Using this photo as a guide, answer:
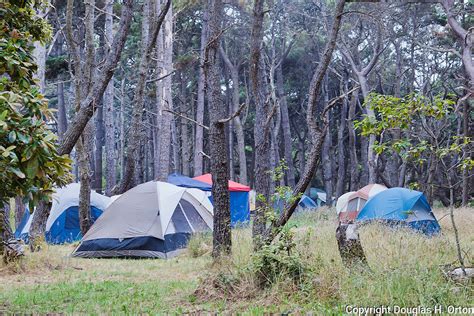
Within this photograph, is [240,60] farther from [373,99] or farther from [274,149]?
[373,99]

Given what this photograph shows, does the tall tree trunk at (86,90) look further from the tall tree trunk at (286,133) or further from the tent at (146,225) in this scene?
the tall tree trunk at (286,133)

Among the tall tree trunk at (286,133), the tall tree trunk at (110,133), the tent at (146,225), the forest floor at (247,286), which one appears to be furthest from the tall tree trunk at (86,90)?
the tall tree trunk at (286,133)

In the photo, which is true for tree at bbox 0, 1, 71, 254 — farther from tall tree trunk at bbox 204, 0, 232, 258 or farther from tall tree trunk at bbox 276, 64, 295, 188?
tall tree trunk at bbox 276, 64, 295, 188

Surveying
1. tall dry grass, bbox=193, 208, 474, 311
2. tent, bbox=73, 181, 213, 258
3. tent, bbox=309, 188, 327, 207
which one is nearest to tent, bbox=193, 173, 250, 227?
tent, bbox=73, 181, 213, 258

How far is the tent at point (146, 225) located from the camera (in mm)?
9758

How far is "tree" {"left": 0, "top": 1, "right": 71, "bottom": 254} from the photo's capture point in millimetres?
3559

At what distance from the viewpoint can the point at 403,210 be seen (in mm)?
11664

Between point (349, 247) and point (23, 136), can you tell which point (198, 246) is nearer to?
point (349, 247)

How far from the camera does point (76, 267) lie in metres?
8.22

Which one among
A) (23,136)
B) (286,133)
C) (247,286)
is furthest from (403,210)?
(286,133)

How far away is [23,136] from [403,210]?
988cm

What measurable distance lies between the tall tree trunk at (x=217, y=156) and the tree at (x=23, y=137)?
9.97 ft

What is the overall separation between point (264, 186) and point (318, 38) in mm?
20201

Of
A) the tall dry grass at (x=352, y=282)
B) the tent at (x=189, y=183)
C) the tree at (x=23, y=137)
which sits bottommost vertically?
the tall dry grass at (x=352, y=282)
